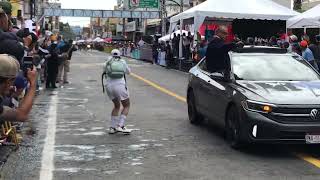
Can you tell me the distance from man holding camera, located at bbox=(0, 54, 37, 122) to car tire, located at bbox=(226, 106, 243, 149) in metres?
4.22

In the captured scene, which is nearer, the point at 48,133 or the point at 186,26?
the point at 48,133

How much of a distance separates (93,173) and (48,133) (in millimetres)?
3142

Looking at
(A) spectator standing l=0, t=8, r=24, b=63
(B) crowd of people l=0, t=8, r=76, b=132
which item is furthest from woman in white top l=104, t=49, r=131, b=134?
(A) spectator standing l=0, t=8, r=24, b=63

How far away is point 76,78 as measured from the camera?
23.9 meters

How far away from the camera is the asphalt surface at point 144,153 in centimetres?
698

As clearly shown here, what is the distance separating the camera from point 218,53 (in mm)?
9789

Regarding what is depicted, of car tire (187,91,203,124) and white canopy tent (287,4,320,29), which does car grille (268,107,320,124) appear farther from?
white canopy tent (287,4,320,29)

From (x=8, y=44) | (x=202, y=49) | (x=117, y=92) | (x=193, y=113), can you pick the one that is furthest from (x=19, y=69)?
(x=202, y=49)

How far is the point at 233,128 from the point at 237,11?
54.4ft

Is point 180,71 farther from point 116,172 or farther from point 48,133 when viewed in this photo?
point 116,172

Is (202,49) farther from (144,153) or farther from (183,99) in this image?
(144,153)

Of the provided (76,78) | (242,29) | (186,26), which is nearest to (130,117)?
(76,78)

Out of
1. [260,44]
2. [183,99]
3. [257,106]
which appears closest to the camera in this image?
[257,106]

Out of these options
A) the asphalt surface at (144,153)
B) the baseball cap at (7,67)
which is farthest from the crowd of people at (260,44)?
Answer: the baseball cap at (7,67)
